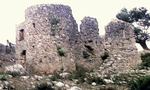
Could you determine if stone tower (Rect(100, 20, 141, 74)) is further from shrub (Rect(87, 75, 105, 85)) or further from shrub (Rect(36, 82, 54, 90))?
shrub (Rect(36, 82, 54, 90))

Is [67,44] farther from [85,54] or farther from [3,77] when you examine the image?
[3,77]

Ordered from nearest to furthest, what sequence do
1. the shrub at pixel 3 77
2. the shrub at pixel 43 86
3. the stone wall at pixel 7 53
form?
the shrub at pixel 43 86, the shrub at pixel 3 77, the stone wall at pixel 7 53

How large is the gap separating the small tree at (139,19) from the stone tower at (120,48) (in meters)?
9.02

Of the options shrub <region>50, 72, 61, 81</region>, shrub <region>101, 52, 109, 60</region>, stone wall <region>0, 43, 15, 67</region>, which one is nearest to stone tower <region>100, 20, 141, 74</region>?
shrub <region>101, 52, 109, 60</region>

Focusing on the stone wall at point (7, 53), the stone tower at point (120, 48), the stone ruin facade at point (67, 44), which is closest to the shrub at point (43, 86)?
the stone ruin facade at point (67, 44)

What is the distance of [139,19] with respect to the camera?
42.5 m

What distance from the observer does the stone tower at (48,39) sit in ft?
102

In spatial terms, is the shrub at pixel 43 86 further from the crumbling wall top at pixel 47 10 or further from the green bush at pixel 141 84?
the crumbling wall top at pixel 47 10

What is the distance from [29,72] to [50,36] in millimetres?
2524

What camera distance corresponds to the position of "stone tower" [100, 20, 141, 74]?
3216 centimetres

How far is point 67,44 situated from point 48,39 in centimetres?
130

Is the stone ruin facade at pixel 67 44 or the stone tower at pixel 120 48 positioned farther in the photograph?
the stone tower at pixel 120 48

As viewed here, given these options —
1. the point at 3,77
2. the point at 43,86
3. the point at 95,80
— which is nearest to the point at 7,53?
the point at 95,80

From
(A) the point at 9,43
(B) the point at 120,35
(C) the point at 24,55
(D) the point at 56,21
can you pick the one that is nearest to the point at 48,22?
(D) the point at 56,21
